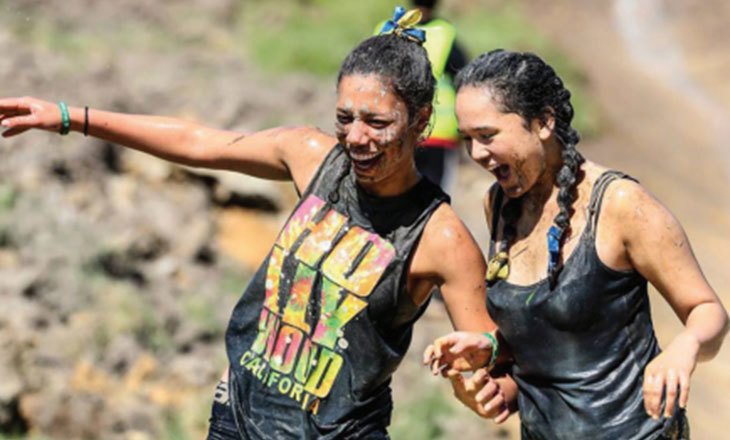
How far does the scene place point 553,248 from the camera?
275 centimetres

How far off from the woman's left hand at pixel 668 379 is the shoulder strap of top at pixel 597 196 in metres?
0.38

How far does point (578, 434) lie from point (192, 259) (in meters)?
5.63

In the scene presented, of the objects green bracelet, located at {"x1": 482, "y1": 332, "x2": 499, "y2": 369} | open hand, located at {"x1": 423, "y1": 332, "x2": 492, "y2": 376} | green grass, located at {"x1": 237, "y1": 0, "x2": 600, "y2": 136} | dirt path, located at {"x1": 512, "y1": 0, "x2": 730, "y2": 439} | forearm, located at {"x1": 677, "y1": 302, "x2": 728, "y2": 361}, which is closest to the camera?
forearm, located at {"x1": 677, "y1": 302, "x2": 728, "y2": 361}

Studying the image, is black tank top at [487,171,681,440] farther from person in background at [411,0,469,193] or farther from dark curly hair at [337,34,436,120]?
person in background at [411,0,469,193]

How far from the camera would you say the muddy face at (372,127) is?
9.70 ft

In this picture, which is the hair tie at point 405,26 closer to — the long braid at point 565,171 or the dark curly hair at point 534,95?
the dark curly hair at point 534,95

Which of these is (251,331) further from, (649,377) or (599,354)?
(649,377)

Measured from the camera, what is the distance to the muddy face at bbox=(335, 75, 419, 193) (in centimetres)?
296

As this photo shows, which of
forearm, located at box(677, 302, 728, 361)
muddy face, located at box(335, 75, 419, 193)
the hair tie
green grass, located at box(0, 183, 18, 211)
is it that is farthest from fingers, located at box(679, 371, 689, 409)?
green grass, located at box(0, 183, 18, 211)

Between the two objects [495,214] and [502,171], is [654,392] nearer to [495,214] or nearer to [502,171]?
[502,171]

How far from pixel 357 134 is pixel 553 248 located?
575 mm

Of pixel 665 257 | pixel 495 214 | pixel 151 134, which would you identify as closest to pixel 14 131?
pixel 151 134

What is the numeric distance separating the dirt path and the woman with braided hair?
4.29 meters

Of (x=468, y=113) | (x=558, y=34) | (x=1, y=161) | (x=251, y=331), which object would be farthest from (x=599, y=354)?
(x=558, y=34)
